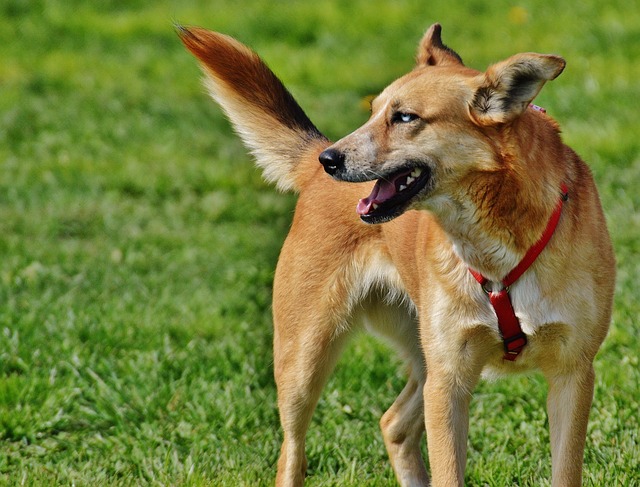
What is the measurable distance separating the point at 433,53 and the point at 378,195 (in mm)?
770

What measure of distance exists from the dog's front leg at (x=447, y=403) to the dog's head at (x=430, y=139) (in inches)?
22.0

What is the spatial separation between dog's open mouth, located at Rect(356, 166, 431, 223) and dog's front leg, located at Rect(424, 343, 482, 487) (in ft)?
1.75

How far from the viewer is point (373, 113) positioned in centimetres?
376

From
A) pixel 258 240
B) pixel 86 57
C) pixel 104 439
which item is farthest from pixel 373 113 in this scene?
pixel 86 57

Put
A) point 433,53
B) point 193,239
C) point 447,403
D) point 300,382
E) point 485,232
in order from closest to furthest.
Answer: point 485,232 < point 447,403 < point 433,53 < point 300,382 < point 193,239

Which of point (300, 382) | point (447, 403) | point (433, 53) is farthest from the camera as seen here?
point (300, 382)

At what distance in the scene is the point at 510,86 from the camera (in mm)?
3461

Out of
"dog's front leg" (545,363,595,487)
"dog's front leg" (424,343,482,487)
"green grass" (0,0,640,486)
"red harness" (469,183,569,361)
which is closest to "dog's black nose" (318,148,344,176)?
"red harness" (469,183,569,361)

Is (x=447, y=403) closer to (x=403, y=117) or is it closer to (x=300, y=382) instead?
(x=300, y=382)

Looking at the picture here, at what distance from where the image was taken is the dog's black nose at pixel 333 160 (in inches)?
141

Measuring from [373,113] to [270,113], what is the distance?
91 centimetres

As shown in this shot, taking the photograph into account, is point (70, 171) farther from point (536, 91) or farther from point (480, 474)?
point (536, 91)

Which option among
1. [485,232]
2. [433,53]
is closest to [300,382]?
[485,232]

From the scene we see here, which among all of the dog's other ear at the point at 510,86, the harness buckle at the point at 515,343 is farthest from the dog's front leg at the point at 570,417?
the dog's other ear at the point at 510,86
